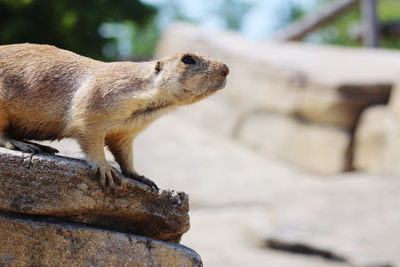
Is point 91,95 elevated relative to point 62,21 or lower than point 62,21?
lower

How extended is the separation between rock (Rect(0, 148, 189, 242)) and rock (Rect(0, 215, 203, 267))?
119mm

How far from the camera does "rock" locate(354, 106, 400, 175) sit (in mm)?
12680

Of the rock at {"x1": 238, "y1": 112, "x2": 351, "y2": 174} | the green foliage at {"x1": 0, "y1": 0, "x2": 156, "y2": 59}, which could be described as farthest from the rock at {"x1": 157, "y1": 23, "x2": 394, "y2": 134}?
the green foliage at {"x1": 0, "y1": 0, "x2": 156, "y2": 59}

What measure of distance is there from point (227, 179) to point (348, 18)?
28.2 metres

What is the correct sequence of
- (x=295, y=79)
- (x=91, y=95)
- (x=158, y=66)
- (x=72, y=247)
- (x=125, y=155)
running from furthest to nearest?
1. (x=295, y=79)
2. (x=125, y=155)
3. (x=158, y=66)
4. (x=91, y=95)
5. (x=72, y=247)

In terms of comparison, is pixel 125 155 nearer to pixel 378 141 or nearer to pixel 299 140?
pixel 378 141

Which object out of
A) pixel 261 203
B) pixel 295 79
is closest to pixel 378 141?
pixel 295 79

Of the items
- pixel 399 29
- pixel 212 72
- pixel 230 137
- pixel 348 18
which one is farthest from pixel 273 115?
pixel 348 18

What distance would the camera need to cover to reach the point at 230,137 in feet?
48.9

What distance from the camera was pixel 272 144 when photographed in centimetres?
1441

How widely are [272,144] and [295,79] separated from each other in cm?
161

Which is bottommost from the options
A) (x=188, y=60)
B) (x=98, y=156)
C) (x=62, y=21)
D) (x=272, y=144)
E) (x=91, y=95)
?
(x=98, y=156)

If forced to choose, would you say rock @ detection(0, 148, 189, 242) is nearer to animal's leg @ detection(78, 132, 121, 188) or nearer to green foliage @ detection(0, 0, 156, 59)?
animal's leg @ detection(78, 132, 121, 188)

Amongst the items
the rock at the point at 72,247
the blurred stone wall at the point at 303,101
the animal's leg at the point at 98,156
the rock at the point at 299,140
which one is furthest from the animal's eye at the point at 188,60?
the rock at the point at 299,140
